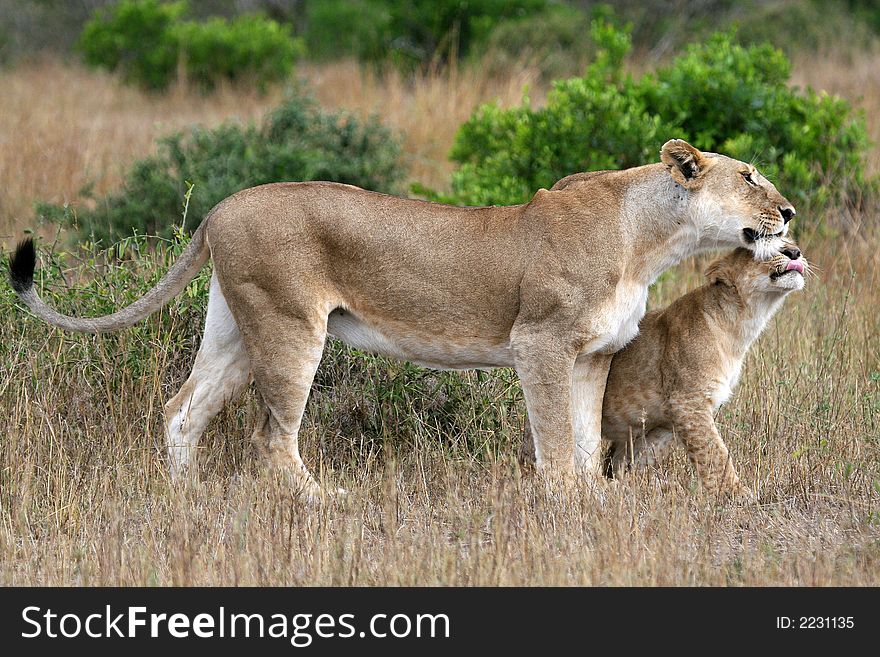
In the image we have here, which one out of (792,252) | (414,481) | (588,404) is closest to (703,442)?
(588,404)

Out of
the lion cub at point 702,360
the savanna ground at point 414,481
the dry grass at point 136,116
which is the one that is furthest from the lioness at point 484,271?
the dry grass at point 136,116

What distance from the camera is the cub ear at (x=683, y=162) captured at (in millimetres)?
5223

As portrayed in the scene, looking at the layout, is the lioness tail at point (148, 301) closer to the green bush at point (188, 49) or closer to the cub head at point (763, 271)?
the cub head at point (763, 271)

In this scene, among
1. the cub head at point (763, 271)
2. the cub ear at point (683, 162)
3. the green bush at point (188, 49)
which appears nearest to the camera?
the cub ear at point (683, 162)

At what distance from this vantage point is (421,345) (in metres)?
5.50

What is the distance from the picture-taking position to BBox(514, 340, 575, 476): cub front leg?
17.4 ft

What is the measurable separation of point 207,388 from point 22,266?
1.00m

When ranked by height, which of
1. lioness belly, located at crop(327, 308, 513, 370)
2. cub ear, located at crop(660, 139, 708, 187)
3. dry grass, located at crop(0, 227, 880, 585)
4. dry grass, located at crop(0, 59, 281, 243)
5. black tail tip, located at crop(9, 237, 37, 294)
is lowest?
dry grass, located at crop(0, 227, 880, 585)

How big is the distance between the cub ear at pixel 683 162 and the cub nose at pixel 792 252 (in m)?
0.49

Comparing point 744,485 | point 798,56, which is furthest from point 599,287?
point 798,56

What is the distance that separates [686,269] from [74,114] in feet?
28.0

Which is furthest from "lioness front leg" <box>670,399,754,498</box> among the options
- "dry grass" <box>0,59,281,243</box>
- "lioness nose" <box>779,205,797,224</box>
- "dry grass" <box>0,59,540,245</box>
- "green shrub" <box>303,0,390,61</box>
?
"green shrub" <box>303,0,390,61</box>

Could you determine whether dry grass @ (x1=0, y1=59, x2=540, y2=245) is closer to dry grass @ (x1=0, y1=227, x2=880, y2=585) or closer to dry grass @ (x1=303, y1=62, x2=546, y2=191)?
dry grass @ (x1=303, y1=62, x2=546, y2=191)

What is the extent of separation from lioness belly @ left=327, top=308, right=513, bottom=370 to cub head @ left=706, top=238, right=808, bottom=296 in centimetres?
102
